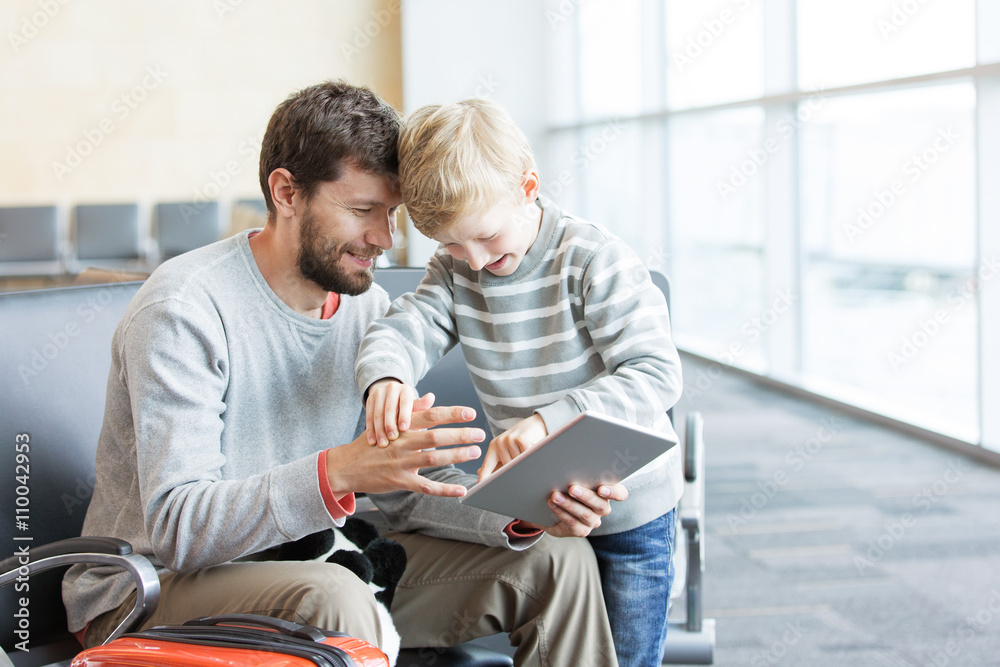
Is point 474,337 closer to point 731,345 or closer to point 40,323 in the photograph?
point 40,323

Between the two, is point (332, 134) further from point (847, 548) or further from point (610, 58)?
point (610, 58)

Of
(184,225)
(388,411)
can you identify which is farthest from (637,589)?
(184,225)

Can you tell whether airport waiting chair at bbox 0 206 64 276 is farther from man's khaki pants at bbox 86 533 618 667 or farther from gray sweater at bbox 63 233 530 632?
man's khaki pants at bbox 86 533 618 667

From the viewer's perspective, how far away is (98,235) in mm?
6820

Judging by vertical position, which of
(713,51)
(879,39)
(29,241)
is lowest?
(29,241)

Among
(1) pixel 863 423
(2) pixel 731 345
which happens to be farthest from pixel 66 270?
(1) pixel 863 423

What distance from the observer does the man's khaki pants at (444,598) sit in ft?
3.86

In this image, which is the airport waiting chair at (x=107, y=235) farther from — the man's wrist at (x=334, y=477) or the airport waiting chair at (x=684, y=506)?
the man's wrist at (x=334, y=477)

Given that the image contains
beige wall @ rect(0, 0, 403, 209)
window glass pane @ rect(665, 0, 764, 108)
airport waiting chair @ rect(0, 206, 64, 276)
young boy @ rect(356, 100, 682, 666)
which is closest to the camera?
young boy @ rect(356, 100, 682, 666)

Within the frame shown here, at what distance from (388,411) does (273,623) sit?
0.30 metres

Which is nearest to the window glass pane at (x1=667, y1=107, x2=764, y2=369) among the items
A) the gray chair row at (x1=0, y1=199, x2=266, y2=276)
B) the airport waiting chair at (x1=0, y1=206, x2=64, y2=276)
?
the gray chair row at (x1=0, y1=199, x2=266, y2=276)

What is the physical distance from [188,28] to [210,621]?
7.96m

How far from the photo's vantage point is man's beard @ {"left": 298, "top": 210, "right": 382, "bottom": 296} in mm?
1423

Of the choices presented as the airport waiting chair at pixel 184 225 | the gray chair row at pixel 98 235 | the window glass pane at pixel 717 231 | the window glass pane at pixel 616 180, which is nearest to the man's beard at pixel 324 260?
the window glass pane at pixel 717 231
